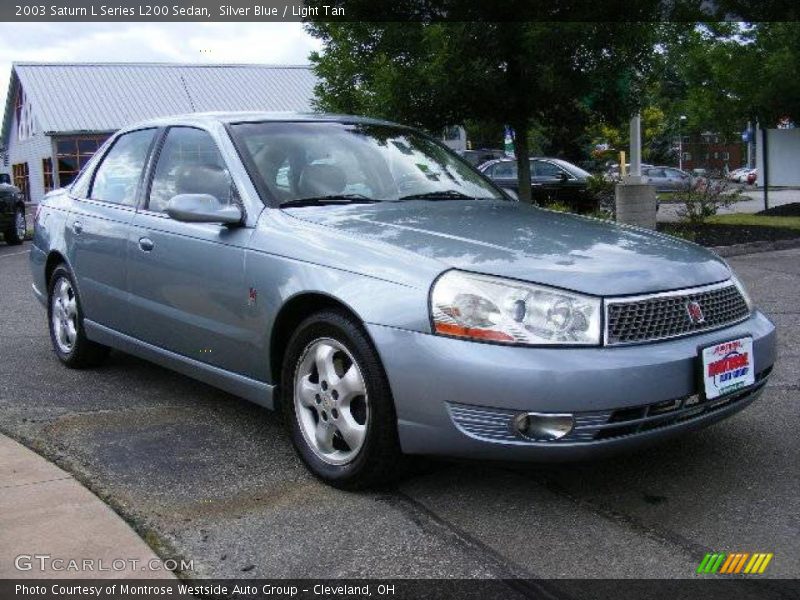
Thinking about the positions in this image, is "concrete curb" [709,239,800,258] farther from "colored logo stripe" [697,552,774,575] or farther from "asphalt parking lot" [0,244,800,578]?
"colored logo stripe" [697,552,774,575]

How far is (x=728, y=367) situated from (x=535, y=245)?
87cm

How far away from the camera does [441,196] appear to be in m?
4.78

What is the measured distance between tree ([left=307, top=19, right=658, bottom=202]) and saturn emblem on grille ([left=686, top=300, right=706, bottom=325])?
7.58m

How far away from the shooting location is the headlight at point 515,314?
3.30 m

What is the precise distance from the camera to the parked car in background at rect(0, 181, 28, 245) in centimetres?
1768

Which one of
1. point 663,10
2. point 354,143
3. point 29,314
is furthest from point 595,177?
point 354,143

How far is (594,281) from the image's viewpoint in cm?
341

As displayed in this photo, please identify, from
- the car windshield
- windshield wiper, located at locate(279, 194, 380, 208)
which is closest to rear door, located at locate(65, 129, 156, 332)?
the car windshield

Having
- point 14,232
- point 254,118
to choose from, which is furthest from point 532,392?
point 14,232

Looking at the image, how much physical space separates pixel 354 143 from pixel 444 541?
2.32 metres

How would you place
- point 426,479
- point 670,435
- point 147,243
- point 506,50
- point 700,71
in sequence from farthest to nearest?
1. point 700,71
2. point 506,50
3. point 147,243
4. point 426,479
5. point 670,435

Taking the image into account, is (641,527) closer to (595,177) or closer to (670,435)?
(670,435)

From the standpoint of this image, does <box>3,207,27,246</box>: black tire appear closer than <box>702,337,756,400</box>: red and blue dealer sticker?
No

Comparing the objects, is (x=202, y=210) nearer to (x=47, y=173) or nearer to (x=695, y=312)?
(x=695, y=312)
